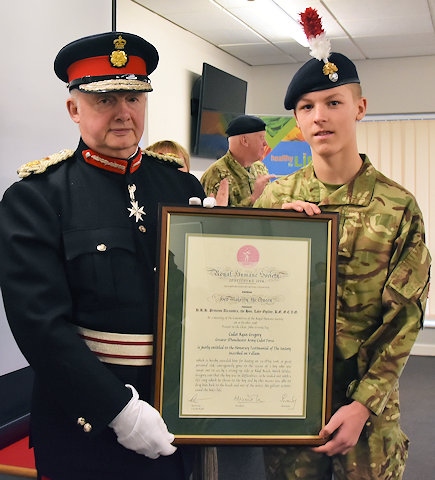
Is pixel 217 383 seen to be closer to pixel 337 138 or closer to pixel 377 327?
pixel 377 327

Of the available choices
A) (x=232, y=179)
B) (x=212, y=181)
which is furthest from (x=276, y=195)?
(x=232, y=179)

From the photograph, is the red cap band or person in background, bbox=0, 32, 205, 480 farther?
the red cap band

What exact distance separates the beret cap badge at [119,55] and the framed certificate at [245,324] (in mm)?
335

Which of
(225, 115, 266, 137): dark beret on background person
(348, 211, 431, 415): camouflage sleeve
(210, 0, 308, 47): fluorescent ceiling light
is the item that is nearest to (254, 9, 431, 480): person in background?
(348, 211, 431, 415): camouflage sleeve

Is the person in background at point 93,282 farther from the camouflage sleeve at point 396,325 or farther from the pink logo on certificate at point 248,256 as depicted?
the camouflage sleeve at point 396,325

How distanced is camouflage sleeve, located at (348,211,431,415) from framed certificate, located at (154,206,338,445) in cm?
11

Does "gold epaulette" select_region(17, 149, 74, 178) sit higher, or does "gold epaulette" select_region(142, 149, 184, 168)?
"gold epaulette" select_region(142, 149, 184, 168)

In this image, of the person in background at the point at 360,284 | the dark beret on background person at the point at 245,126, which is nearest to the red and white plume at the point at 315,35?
the person in background at the point at 360,284

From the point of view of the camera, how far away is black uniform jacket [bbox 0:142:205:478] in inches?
49.7

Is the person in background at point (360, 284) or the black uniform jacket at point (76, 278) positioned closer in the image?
the black uniform jacket at point (76, 278)

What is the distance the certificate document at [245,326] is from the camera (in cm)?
138

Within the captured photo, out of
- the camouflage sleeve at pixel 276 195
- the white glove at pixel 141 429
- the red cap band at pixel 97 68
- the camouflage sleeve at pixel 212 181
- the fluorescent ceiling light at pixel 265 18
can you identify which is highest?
the fluorescent ceiling light at pixel 265 18

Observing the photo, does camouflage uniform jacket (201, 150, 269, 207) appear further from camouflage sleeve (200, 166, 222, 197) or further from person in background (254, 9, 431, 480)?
person in background (254, 9, 431, 480)

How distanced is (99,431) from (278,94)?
6639 millimetres
